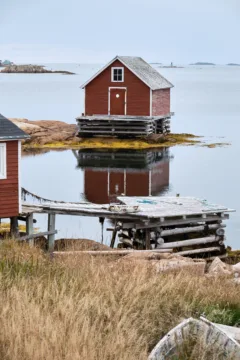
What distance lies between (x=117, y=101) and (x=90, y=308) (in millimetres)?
44565

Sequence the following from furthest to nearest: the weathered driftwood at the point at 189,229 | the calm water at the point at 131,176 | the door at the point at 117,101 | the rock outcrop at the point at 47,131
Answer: the rock outcrop at the point at 47,131 < the door at the point at 117,101 < the calm water at the point at 131,176 < the weathered driftwood at the point at 189,229

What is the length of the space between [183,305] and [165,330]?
0.72 metres

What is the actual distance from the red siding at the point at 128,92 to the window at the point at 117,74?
0.63 feet

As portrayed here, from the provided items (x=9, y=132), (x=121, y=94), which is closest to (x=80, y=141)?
(x=121, y=94)

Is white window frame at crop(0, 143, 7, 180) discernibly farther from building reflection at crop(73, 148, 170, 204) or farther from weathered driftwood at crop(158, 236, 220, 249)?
building reflection at crop(73, 148, 170, 204)

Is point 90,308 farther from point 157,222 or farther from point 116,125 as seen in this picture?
point 116,125

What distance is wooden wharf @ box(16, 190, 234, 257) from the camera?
→ 874 inches

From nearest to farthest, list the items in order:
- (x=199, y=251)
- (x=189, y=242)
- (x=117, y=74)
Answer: (x=199, y=251) < (x=189, y=242) < (x=117, y=74)

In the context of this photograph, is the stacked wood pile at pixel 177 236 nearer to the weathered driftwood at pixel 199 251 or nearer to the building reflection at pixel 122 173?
the weathered driftwood at pixel 199 251

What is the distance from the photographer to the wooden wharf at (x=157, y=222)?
2220 cm

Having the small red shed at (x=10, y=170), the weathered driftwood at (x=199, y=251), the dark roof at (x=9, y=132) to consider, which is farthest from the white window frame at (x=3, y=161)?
the weathered driftwood at (x=199, y=251)

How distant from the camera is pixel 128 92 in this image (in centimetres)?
5184

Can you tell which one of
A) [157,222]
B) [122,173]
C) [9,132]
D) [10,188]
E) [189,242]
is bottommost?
[189,242]

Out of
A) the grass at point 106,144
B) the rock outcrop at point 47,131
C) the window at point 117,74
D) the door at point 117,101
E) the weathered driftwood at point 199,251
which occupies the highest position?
the window at point 117,74
